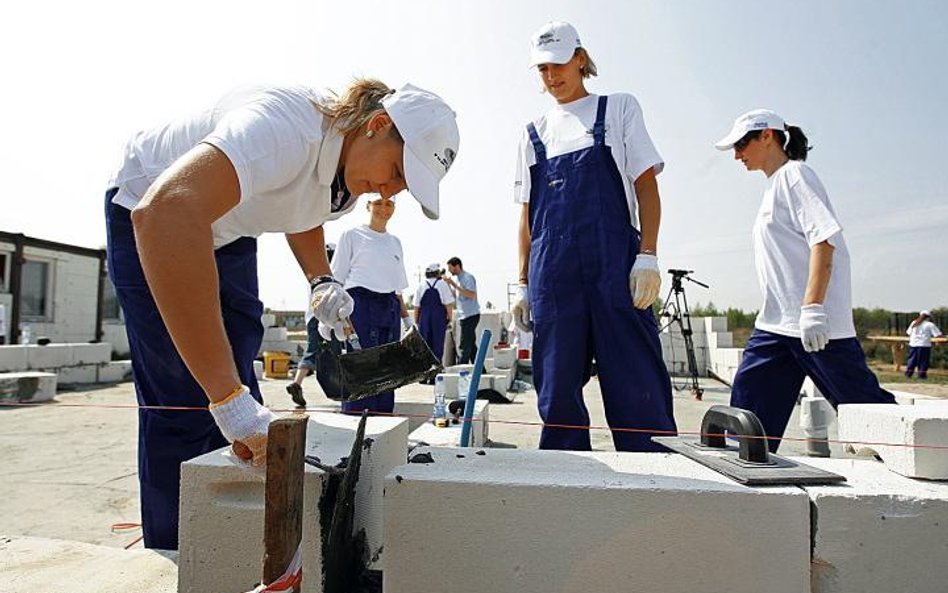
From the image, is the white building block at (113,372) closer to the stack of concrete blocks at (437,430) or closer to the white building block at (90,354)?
the white building block at (90,354)

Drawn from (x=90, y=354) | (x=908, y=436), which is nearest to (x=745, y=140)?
(x=908, y=436)

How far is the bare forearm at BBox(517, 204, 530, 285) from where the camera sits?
111 inches

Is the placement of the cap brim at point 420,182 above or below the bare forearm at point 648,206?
below

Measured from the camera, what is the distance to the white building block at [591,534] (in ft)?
4.35

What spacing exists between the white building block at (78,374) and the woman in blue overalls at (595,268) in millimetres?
8866

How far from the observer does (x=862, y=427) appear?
176 centimetres

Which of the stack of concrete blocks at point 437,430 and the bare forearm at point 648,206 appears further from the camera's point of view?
the stack of concrete blocks at point 437,430

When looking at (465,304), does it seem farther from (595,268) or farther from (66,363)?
(595,268)

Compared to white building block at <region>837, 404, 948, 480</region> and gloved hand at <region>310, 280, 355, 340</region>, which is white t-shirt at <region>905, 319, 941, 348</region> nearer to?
white building block at <region>837, 404, 948, 480</region>

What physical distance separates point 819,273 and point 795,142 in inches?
31.9

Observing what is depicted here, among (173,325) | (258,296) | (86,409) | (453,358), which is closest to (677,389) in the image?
(453,358)

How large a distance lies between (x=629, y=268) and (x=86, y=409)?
5.94 m

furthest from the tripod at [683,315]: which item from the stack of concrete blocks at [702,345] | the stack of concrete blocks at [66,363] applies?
the stack of concrete blocks at [66,363]

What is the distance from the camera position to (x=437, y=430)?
142 inches
